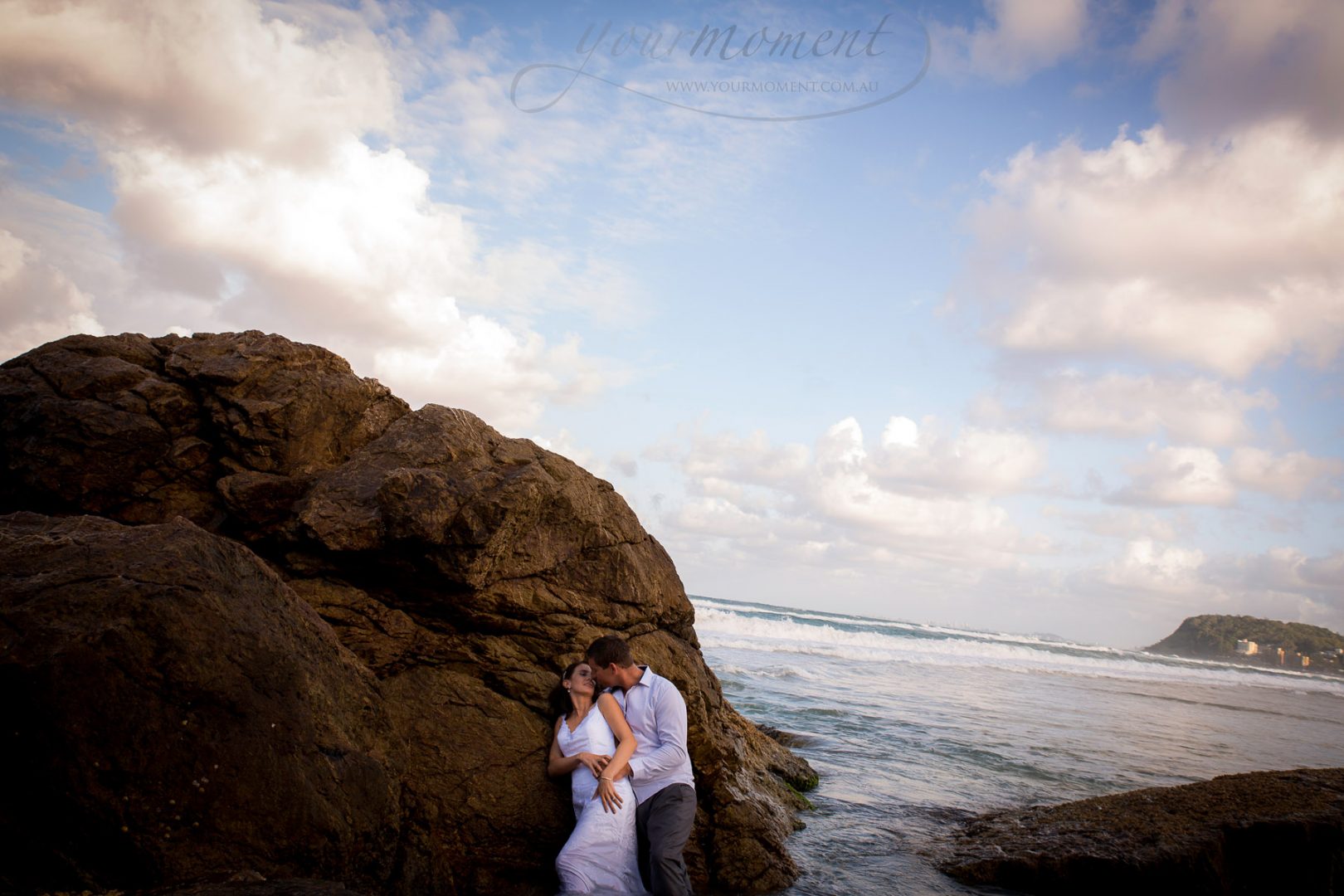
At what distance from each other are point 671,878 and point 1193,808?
5.71m

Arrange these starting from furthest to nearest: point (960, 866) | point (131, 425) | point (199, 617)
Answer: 1. point (960, 866)
2. point (131, 425)
3. point (199, 617)

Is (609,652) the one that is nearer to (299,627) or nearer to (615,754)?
(615,754)

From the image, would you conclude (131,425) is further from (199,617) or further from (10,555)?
(199,617)

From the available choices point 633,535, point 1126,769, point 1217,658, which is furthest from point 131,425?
point 1217,658

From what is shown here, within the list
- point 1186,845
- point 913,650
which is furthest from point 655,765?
point 913,650

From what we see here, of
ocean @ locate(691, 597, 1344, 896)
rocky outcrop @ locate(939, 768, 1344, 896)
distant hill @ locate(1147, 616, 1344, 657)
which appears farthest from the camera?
distant hill @ locate(1147, 616, 1344, 657)

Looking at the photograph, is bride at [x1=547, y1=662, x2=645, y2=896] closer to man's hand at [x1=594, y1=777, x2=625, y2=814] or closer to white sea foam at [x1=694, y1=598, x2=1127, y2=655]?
man's hand at [x1=594, y1=777, x2=625, y2=814]

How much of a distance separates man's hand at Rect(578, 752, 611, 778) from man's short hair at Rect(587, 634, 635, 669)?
2.30ft

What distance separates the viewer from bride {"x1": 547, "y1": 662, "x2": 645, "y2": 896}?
5.59 meters

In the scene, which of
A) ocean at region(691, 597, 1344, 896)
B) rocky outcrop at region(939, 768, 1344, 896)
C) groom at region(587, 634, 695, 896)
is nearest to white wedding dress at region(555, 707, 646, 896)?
groom at region(587, 634, 695, 896)

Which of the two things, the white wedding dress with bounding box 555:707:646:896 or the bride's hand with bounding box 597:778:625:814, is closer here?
the white wedding dress with bounding box 555:707:646:896

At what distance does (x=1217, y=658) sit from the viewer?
82.6 metres

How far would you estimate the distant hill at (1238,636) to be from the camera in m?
84.2

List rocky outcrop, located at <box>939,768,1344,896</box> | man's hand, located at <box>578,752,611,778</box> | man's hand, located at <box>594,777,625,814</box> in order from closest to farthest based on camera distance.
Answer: man's hand, located at <box>594,777,625,814</box>, man's hand, located at <box>578,752,611,778</box>, rocky outcrop, located at <box>939,768,1344,896</box>
